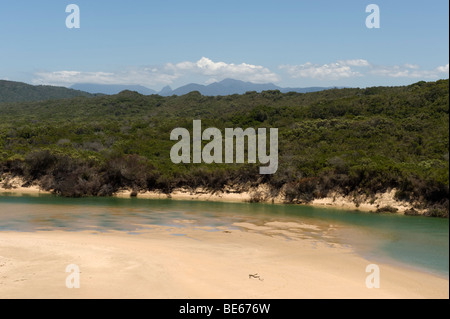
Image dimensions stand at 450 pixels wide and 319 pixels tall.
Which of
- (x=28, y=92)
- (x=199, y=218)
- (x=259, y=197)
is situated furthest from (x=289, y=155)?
(x=28, y=92)

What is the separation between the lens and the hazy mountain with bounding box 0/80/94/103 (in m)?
148

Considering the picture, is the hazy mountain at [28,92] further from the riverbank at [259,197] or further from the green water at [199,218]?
the green water at [199,218]

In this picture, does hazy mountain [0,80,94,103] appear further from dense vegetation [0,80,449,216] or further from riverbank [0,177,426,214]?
riverbank [0,177,426,214]

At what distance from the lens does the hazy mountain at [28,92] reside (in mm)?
148500

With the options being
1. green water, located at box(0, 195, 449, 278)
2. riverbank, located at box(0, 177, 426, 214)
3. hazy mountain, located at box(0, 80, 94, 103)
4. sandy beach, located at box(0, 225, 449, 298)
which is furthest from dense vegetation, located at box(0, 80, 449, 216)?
hazy mountain, located at box(0, 80, 94, 103)

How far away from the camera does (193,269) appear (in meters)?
10.6

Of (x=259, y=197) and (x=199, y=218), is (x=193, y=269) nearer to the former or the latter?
(x=199, y=218)

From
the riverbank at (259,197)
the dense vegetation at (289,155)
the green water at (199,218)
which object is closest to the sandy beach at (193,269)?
the green water at (199,218)

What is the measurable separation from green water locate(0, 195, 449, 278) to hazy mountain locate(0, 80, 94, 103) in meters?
137

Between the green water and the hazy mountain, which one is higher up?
the hazy mountain

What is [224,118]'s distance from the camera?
52.8 metres

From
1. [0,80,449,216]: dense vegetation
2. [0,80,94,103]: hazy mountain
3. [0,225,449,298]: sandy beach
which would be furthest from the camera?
[0,80,94,103]: hazy mountain
